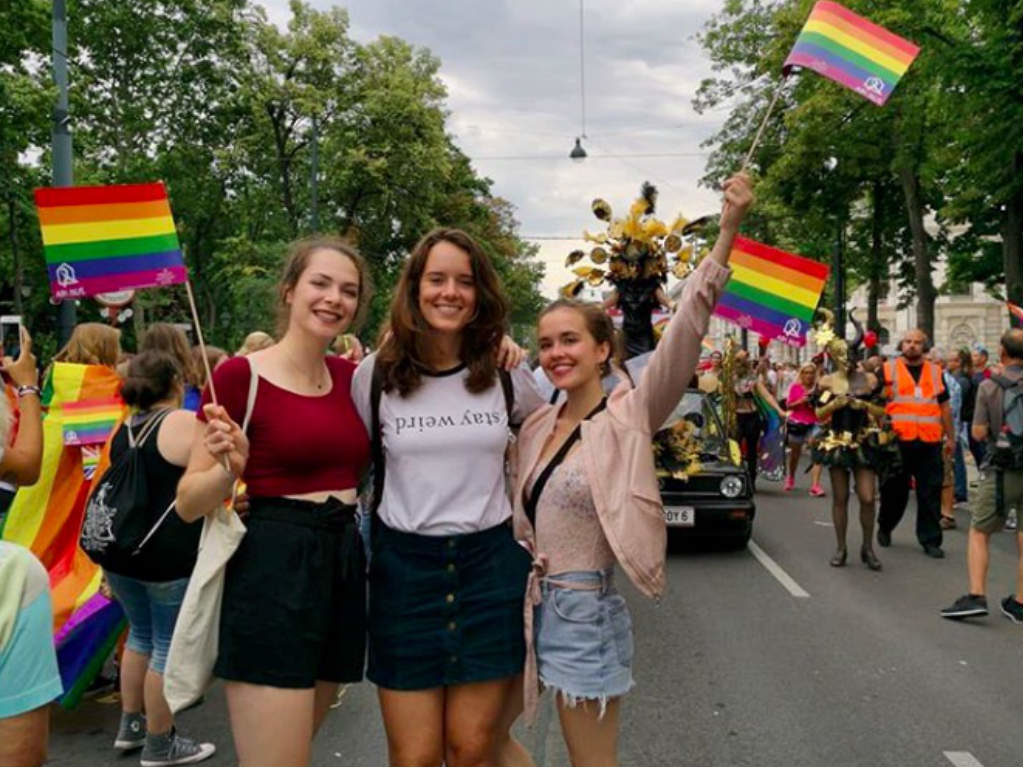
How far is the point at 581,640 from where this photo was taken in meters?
2.76

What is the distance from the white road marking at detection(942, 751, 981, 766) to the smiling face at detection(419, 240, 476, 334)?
3002mm

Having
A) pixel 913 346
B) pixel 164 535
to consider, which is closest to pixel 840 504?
pixel 913 346

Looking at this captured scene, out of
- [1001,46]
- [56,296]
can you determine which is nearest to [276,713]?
[56,296]

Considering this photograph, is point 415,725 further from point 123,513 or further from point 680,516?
point 680,516

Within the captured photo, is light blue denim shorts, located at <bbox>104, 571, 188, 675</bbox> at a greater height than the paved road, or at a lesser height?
greater

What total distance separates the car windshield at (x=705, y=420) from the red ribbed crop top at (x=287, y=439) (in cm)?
699

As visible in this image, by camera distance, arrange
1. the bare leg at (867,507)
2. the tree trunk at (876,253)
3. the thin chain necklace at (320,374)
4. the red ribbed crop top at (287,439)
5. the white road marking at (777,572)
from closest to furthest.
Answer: the red ribbed crop top at (287,439), the thin chain necklace at (320,374), the white road marking at (777,572), the bare leg at (867,507), the tree trunk at (876,253)

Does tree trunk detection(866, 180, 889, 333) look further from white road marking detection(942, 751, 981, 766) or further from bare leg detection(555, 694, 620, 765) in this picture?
bare leg detection(555, 694, 620, 765)

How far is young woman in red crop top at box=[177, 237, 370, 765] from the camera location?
103 inches

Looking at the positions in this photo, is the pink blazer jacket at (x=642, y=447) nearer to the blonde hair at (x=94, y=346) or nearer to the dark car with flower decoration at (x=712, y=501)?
the blonde hair at (x=94, y=346)

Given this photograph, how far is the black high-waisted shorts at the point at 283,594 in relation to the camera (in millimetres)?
2623

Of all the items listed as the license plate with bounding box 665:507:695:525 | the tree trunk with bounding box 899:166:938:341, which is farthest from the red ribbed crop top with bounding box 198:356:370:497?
the tree trunk with bounding box 899:166:938:341

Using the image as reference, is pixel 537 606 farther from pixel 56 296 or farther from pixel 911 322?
pixel 911 322

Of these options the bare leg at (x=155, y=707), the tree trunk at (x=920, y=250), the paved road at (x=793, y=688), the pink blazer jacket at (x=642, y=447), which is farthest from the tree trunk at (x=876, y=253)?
the pink blazer jacket at (x=642, y=447)
